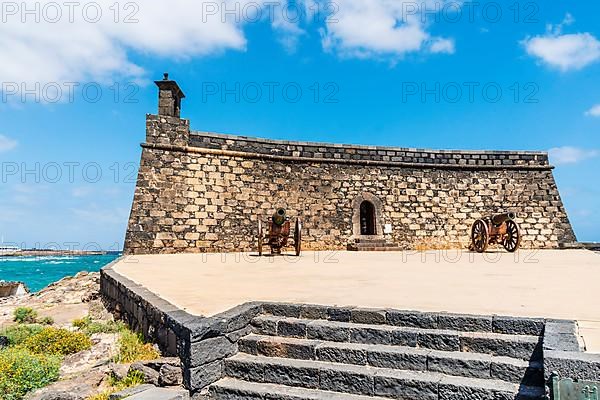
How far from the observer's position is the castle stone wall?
484 inches

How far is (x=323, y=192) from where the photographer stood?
46.8 ft

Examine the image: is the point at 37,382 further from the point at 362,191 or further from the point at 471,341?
the point at 362,191

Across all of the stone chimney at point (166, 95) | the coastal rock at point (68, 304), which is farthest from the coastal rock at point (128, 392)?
the stone chimney at point (166, 95)

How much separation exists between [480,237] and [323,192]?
16.7 feet

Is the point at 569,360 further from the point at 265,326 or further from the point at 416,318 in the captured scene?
the point at 265,326

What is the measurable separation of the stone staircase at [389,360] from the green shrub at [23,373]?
168 centimetres

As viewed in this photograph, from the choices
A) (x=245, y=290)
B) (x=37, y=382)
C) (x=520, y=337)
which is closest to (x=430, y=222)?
(x=245, y=290)

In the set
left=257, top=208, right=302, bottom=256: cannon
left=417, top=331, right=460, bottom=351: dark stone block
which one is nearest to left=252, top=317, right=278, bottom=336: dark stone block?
left=417, top=331, right=460, bottom=351: dark stone block

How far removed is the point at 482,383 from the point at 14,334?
5.39m

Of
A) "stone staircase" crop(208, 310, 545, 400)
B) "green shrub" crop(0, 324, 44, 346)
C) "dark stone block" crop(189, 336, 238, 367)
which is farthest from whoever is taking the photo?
"green shrub" crop(0, 324, 44, 346)

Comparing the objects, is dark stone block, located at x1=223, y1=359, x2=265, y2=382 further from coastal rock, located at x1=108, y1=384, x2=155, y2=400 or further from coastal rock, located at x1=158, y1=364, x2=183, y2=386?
coastal rock, located at x1=108, y1=384, x2=155, y2=400

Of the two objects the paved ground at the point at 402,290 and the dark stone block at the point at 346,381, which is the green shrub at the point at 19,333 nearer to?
the paved ground at the point at 402,290

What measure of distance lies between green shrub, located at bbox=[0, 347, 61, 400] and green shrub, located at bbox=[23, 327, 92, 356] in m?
0.45

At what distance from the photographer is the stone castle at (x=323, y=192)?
12.3m
